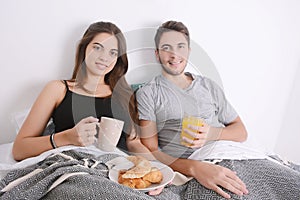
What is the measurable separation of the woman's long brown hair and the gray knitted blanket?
27cm

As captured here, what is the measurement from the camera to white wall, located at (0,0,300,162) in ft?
5.32

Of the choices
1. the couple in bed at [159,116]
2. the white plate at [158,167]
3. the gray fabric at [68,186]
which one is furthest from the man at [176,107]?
the gray fabric at [68,186]

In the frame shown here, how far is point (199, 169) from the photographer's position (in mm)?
1388

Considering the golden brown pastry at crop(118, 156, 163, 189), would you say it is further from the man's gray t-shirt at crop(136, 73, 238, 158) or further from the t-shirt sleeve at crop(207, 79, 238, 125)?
the t-shirt sleeve at crop(207, 79, 238, 125)

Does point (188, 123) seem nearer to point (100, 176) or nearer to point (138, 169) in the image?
point (138, 169)

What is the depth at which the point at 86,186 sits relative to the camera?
109 centimetres

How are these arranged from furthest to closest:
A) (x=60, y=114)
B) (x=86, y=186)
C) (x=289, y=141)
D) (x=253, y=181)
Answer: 1. (x=289, y=141)
2. (x=60, y=114)
3. (x=253, y=181)
4. (x=86, y=186)

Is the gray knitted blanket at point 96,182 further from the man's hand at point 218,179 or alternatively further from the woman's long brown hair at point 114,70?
the woman's long brown hair at point 114,70

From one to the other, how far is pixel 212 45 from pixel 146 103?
1.92 feet

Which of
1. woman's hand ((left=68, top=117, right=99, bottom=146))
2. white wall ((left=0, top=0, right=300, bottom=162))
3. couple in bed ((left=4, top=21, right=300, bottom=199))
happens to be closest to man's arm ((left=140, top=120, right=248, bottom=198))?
couple in bed ((left=4, top=21, right=300, bottom=199))

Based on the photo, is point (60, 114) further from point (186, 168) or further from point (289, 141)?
point (289, 141)

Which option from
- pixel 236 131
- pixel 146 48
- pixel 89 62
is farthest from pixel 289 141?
pixel 89 62

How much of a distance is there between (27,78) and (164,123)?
60cm

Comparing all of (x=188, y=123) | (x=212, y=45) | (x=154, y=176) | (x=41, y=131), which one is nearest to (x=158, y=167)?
(x=154, y=176)
